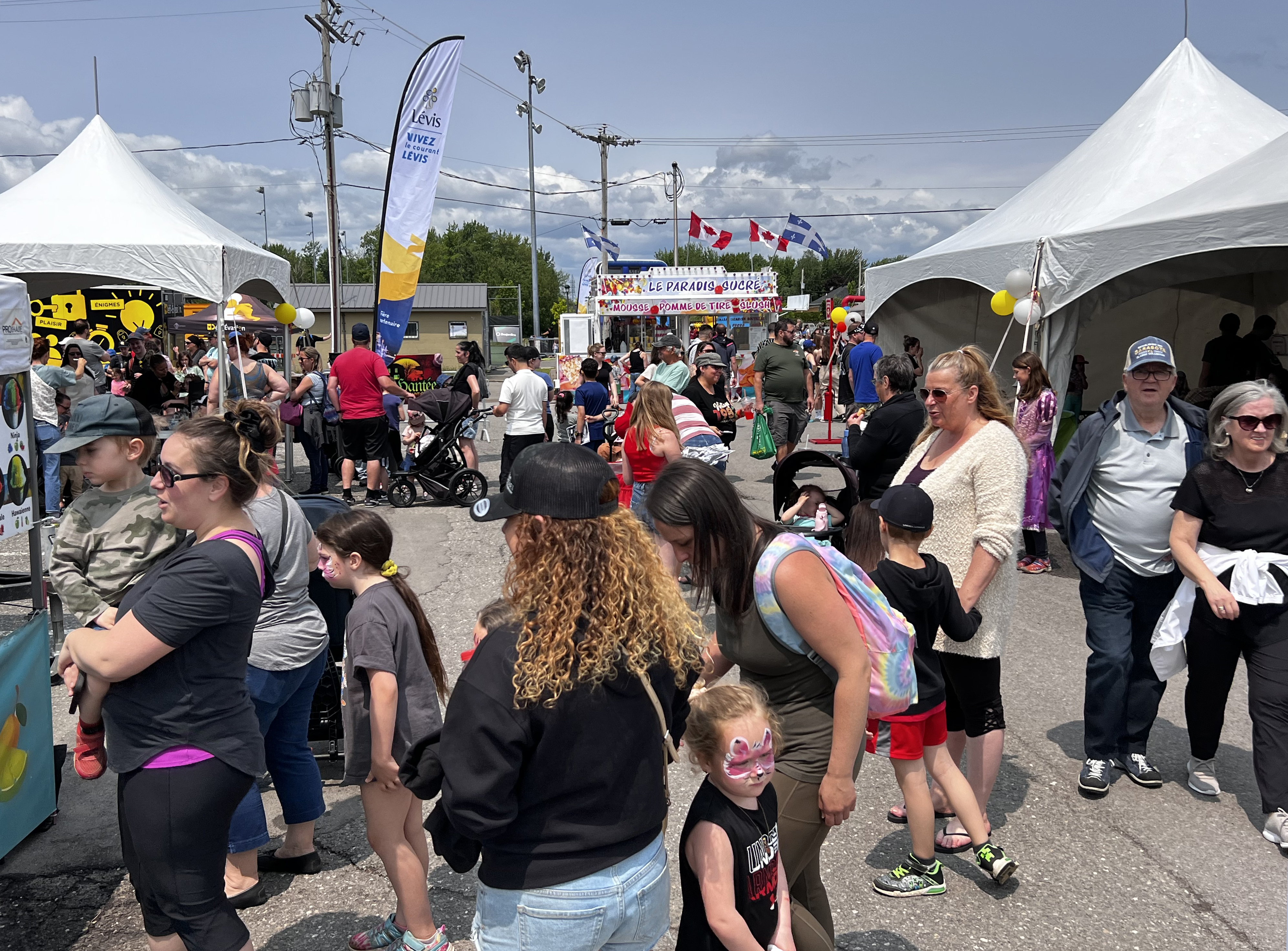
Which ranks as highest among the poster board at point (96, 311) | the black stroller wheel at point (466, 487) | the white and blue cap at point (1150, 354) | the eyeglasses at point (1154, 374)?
the poster board at point (96, 311)

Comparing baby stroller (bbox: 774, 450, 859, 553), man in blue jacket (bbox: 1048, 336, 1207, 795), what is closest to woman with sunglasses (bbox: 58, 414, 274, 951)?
baby stroller (bbox: 774, 450, 859, 553)

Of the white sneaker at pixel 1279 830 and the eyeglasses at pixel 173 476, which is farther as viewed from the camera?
the white sneaker at pixel 1279 830

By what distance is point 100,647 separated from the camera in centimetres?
221

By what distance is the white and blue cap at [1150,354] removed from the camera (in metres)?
4.05

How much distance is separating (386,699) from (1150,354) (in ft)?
10.8

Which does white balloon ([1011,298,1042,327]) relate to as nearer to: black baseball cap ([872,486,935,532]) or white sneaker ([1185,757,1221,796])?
white sneaker ([1185,757,1221,796])

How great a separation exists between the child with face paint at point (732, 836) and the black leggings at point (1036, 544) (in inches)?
248

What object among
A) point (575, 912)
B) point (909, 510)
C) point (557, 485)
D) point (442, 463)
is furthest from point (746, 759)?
point (442, 463)

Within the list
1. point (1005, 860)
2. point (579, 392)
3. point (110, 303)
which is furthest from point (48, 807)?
point (110, 303)

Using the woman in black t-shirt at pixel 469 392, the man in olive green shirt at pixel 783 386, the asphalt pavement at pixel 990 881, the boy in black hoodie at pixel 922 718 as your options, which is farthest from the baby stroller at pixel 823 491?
the woman in black t-shirt at pixel 469 392

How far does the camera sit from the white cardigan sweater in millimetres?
3445

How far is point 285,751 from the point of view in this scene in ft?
11.2

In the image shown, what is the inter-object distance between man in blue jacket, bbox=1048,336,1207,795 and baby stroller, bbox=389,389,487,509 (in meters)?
6.86

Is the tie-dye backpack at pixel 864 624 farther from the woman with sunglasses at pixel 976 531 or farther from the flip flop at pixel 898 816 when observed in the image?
the flip flop at pixel 898 816
